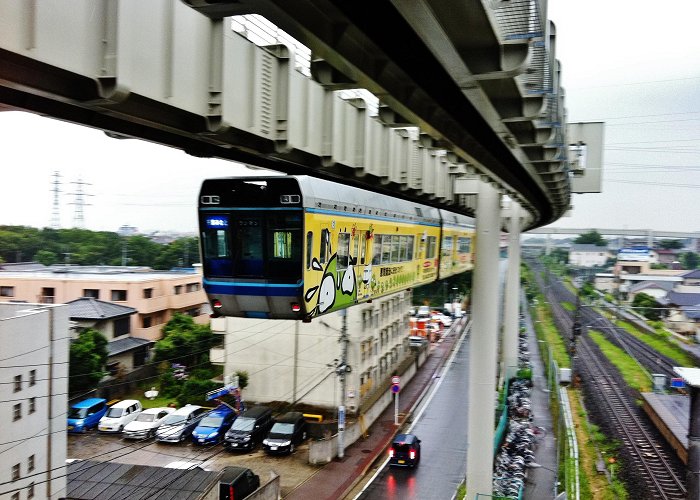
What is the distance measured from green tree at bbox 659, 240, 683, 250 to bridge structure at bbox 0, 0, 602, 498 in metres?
78.3

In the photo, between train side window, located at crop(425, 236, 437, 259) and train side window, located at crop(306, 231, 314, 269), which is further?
train side window, located at crop(425, 236, 437, 259)

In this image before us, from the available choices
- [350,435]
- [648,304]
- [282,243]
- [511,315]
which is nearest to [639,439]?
[350,435]

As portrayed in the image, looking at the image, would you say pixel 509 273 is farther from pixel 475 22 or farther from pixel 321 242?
pixel 475 22

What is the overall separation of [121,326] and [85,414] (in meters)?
5.01

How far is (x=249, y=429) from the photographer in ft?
55.3

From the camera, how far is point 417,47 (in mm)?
4852

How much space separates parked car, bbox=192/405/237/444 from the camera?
671 inches

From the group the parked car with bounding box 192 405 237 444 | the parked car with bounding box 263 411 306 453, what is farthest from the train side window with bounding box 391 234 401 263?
the parked car with bounding box 192 405 237 444

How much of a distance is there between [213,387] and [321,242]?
15192 millimetres

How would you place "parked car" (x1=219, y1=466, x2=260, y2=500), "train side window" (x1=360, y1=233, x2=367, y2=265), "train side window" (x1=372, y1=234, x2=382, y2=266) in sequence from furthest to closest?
"parked car" (x1=219, y1=466, x2=260, y2=500) → "train side window" (x1=372, y1=234, x2=382, y2=266) → "train side window" (x1=360, y1=233, x2=367, y2=265)

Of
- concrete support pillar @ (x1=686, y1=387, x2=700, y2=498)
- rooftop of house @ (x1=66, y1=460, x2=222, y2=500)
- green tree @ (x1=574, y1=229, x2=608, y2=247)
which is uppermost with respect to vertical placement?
green tree @ (x1=574, y1=229, x2=608, y2=247)

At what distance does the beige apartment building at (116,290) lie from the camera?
837 inches

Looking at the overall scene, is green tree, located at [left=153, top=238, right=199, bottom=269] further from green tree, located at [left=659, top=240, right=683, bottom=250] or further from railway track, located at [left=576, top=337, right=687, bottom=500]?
green tree, located at [left=659, top=240, right=683, bottom=250]

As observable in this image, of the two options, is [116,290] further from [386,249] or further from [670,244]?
[670,244]
